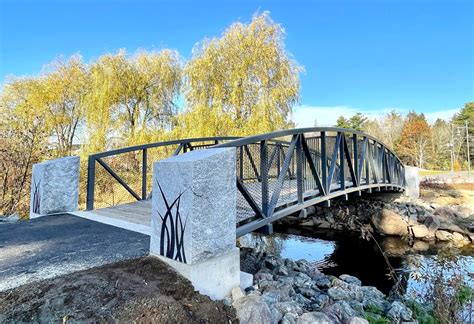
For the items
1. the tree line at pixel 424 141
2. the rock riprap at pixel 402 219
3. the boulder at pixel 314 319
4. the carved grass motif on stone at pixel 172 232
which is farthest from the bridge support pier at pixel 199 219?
the tree line at pixel 424 141

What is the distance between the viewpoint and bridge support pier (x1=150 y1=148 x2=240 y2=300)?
80.5 inches

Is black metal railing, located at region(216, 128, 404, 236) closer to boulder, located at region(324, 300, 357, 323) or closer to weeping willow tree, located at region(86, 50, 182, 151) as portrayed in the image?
boulder, located at region(324, 300, 357, 323)

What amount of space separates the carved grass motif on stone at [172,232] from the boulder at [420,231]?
29.0ft

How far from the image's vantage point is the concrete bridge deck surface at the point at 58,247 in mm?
1992

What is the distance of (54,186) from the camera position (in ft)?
12.7

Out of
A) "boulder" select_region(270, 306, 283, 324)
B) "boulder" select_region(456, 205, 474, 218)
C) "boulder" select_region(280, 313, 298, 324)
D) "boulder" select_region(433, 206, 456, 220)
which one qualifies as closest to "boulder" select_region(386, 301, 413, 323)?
"boulder" select_region(280, 313, 298, 324)

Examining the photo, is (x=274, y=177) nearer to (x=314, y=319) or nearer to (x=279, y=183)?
(x=279, y=183)

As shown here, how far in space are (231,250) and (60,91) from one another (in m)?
12.3

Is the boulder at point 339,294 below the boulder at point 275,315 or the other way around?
below

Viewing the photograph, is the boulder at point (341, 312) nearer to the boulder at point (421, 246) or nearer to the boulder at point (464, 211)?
the boulder at point (421, 246)

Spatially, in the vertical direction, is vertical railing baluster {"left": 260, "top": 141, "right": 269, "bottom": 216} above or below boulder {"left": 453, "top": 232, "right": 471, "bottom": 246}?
above

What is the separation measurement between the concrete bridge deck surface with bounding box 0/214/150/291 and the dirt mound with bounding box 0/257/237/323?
0.18 meters

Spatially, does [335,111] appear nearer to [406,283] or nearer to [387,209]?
[387,209]

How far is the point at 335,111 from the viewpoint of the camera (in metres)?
40.9
